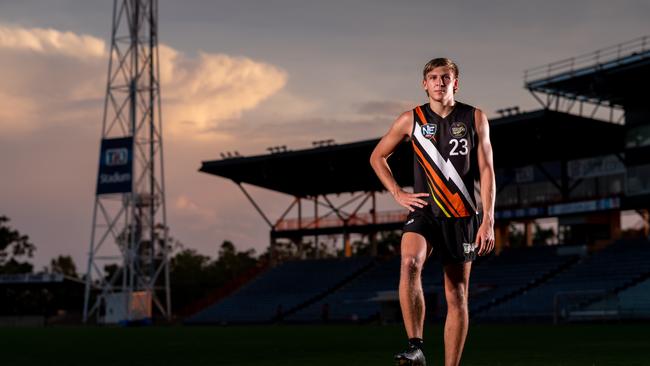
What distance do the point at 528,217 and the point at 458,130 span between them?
50185 millimetres

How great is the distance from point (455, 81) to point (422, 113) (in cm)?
37

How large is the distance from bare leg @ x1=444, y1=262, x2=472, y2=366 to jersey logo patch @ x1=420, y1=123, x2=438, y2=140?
A: 1057mm

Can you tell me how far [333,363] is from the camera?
49.4 feet

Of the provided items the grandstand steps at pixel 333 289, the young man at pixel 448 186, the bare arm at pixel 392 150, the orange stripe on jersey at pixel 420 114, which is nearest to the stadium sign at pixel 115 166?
the grandstand steps at pixel 333 289

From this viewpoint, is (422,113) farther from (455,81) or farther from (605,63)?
(605,63)

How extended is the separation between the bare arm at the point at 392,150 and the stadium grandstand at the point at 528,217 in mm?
Answer: 35489

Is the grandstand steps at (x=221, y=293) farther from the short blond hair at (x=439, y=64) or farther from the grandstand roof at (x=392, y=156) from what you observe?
A: the short blond hair at (x=439, y=64)

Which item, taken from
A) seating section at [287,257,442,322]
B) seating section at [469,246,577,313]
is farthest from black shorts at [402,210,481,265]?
seating section at [287,257,442,322]

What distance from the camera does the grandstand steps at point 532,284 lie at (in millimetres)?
48656

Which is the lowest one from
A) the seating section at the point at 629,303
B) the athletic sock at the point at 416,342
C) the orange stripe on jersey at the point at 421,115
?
the seating section at the point at 629,303

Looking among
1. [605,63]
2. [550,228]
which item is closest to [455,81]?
[605,63]

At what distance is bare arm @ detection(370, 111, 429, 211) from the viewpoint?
25.8ft

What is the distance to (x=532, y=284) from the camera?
165 feet

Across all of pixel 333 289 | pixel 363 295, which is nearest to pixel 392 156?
pixel 363 295
